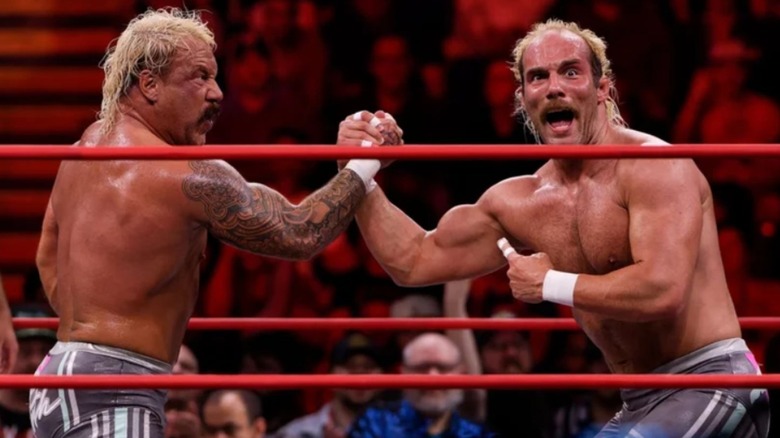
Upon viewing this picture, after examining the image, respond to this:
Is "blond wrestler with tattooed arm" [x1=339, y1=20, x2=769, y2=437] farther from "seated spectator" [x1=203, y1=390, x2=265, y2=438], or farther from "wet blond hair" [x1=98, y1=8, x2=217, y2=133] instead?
"seated spectator" [x1=203, y1=390, x2=265, y2=438]

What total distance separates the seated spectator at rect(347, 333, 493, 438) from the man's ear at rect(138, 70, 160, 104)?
1.64m

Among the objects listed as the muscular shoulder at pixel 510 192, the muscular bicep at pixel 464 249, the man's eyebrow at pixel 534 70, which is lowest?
the muscular bicep at pixel 464 249

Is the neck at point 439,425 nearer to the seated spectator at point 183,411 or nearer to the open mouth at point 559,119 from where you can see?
the seated spectator at point 183,411

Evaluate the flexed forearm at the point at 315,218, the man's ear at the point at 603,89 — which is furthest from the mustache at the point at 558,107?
the flexed forearm at the point at 315,218

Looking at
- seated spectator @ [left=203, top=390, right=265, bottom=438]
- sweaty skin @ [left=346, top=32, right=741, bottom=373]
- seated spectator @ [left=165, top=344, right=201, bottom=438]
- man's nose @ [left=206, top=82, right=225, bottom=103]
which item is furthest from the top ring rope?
seated spectator @ [left=203, top=390, right=265, bottom=438]

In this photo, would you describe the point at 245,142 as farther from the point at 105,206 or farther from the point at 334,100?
the point at 105,206

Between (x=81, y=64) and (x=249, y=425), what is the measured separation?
1.94 meters

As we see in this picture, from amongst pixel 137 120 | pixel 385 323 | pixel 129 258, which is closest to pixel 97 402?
pixel 129 258

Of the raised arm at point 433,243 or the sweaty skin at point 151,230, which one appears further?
the raised arm at point 433,243

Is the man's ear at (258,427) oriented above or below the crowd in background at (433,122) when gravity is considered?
below

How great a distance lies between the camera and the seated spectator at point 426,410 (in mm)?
4262

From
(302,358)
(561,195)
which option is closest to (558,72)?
(561,195)

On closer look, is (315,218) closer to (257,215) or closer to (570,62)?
(257,215)

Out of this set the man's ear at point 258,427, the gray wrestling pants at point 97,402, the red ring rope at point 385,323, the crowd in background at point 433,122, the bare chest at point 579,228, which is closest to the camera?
the gray wrestling pants at point 97,402
